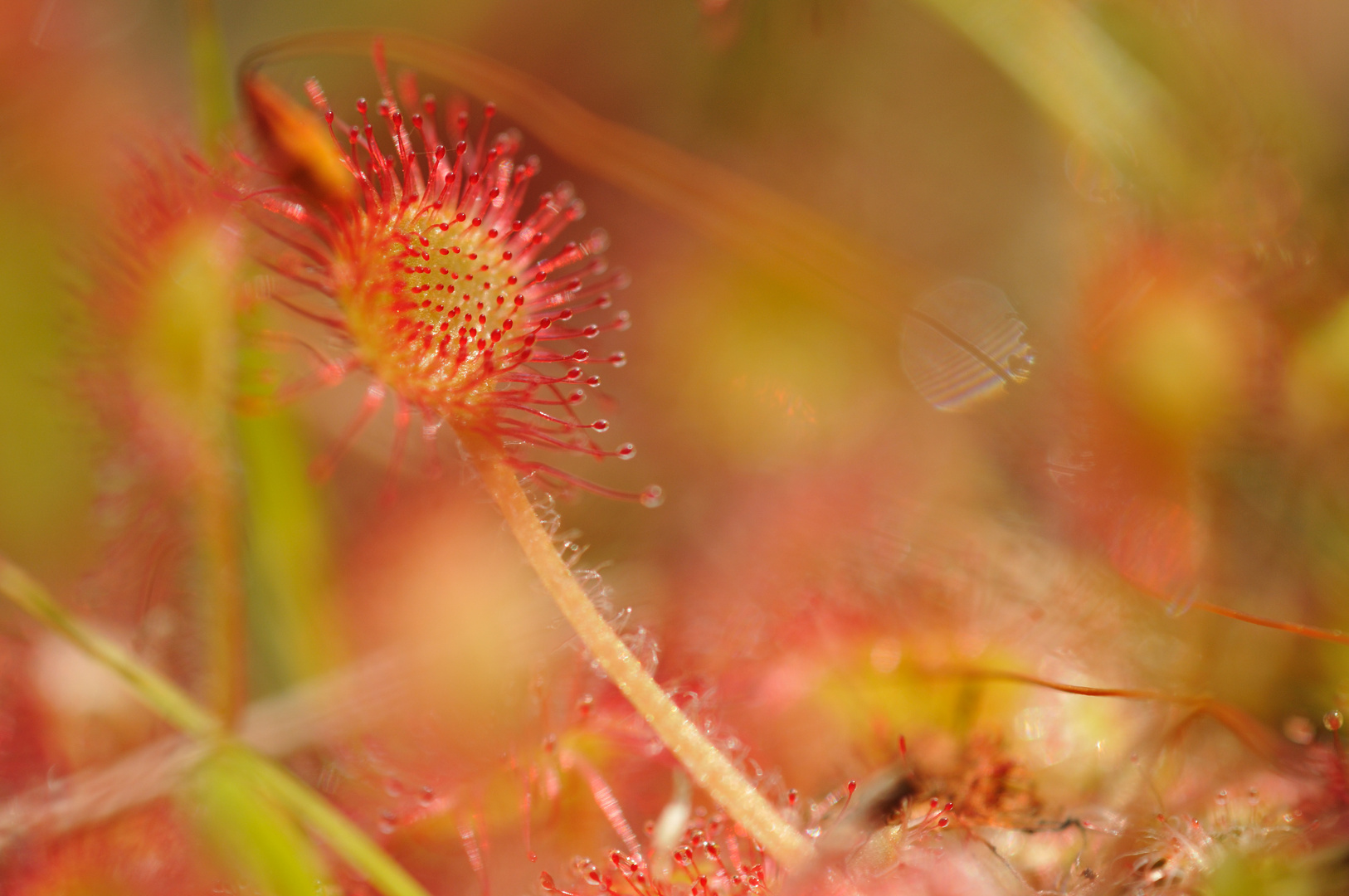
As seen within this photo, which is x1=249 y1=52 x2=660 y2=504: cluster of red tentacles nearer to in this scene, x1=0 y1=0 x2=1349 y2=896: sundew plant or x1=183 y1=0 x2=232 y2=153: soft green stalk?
x1=0 y1=0 x2=1349 y2=896: sundew plant

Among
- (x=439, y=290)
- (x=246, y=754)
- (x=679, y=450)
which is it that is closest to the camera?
(x=439, y=290)

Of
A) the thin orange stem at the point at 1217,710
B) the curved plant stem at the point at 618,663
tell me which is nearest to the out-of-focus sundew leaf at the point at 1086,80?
the thin orange stem at the point at 1217,710

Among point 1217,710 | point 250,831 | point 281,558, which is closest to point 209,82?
point 281,558

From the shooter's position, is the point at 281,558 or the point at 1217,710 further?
the point at 281,558

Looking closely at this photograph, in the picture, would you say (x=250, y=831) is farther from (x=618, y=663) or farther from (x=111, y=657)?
(x=618, y=663)

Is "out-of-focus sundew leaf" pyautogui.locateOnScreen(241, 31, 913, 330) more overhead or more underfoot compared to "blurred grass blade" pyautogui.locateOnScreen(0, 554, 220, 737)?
more overhead

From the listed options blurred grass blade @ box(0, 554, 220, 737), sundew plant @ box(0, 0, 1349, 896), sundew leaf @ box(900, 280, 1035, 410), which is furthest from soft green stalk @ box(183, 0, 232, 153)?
sundew leaf @ box(900, 280, 1035, 410)

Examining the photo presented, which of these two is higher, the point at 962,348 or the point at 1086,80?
the point at 1086,80

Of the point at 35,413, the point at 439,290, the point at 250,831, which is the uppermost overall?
the point at 439,290
